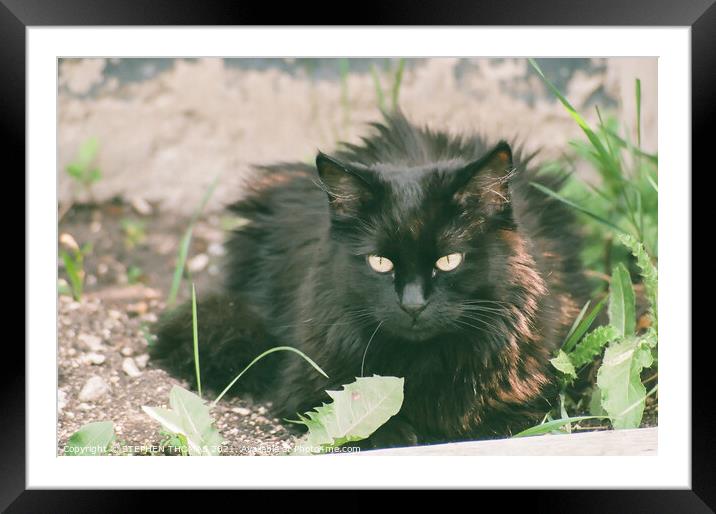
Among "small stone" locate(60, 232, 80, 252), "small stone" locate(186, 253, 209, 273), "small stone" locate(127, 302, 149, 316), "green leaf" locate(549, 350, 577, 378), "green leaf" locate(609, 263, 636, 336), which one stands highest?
"small stone" locate(60, 232, 80, 252)

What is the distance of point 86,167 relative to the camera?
4.12 m

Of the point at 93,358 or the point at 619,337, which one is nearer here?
the point at 619,337

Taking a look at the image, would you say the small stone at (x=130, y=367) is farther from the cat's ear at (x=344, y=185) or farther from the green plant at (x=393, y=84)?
the green plant at (x=393, y=84)

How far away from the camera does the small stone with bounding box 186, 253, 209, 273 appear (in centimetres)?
388

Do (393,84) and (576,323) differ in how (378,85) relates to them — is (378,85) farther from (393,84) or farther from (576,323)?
(576,323)

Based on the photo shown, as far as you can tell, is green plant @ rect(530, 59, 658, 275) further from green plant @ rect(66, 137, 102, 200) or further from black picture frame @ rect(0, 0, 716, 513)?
green plant @ rect(66, 137, 102, 200)

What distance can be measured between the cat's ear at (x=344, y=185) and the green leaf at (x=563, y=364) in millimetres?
801

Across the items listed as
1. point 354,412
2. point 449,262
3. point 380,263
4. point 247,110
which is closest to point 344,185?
point 380,263

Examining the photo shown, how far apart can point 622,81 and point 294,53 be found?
74.8 inches

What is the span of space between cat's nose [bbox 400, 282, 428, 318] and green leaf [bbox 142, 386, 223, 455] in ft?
2.31

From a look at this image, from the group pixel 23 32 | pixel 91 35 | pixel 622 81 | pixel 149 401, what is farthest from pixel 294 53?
pixel 622 81

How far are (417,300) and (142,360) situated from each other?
49.6 inches

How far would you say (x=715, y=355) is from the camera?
7.48ft

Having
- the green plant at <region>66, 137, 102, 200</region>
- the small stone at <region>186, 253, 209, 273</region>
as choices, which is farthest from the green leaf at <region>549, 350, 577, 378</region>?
the green plant at <region>66, 137, 102, 200</region>
